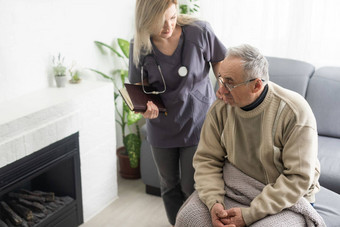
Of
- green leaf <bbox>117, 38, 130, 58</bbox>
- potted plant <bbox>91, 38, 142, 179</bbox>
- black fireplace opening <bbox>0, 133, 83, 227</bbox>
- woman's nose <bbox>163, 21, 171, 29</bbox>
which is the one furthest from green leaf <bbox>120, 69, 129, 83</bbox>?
woman's nose <bbox>163, 21, 171, 29</bbox>

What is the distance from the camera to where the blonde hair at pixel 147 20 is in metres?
1.82

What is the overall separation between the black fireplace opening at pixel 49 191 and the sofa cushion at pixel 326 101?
1482 mm

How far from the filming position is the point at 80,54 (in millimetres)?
2791

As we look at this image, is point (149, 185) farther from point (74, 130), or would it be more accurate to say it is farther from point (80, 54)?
point (80, 54)

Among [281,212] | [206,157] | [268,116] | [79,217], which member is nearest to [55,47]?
[79,217]

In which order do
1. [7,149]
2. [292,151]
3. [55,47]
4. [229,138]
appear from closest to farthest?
[292,151] → [229,138] → [7,149] → [55,47]

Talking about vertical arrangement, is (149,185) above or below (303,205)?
below

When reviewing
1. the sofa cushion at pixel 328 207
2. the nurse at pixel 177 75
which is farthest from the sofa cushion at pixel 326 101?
the nurse at pixel 177 75

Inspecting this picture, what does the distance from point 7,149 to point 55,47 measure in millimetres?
789

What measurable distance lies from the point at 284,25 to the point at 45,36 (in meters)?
1.60

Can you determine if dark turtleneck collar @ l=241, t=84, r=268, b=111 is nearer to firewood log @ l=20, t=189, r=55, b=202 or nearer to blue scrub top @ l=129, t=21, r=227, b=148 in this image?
blue scrub top @ l=129, t=21, r=227, b=148

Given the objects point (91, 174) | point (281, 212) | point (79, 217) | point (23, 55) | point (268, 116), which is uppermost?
point (23, 55)

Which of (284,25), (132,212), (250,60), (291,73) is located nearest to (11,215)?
(132,212)

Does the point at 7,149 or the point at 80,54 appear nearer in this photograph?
the point at 7,149
